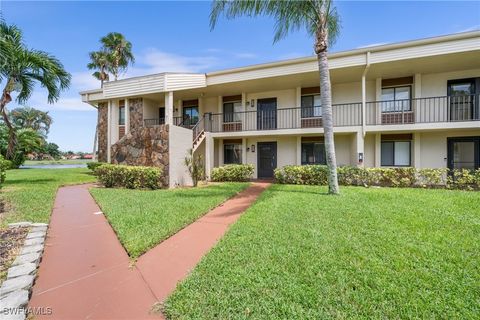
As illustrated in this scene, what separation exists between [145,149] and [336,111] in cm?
1067

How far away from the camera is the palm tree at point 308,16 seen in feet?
29.3

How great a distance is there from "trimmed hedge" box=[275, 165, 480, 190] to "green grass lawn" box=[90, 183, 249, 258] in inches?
169

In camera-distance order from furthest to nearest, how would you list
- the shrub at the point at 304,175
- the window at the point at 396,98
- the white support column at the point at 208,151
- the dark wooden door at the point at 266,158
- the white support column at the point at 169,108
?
the dark wooden door at the point at 266,158
the white support column at the point at 208,151
the white support column at the point at 169,108
the window at the point at 396,98
the shrub at the point at 304,175

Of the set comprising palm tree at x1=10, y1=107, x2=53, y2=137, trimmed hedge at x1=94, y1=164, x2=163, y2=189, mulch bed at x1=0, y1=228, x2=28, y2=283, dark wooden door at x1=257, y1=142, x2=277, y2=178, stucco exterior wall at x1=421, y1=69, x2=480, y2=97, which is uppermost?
palm tree at x1=10, y1=107, x2=53, y2=137

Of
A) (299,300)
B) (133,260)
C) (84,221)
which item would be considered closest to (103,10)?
(84,221)

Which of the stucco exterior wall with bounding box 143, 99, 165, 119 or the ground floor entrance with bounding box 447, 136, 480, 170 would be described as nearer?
the ground floor entrance with bounding box 447, 136, 480, 170

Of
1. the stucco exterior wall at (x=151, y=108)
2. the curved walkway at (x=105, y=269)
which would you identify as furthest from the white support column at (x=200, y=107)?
the curved walkway at (x=105, y=269)

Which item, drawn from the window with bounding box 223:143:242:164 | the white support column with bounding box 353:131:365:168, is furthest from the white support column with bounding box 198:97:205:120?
the white support column with bounding box 353:131:365:168

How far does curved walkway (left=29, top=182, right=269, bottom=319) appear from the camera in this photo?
2.97 m

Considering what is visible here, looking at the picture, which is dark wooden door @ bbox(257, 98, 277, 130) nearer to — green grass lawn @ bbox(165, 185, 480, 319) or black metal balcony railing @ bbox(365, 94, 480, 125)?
black metal balcony railing @ bbox(365, 94, 480, 125)

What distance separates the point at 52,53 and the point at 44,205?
7712 millimetres

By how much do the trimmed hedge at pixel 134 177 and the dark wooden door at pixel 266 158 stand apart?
22.8ft

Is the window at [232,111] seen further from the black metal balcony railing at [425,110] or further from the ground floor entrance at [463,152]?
the ground floor entrance at [463,152]

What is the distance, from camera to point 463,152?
40.5 feet
